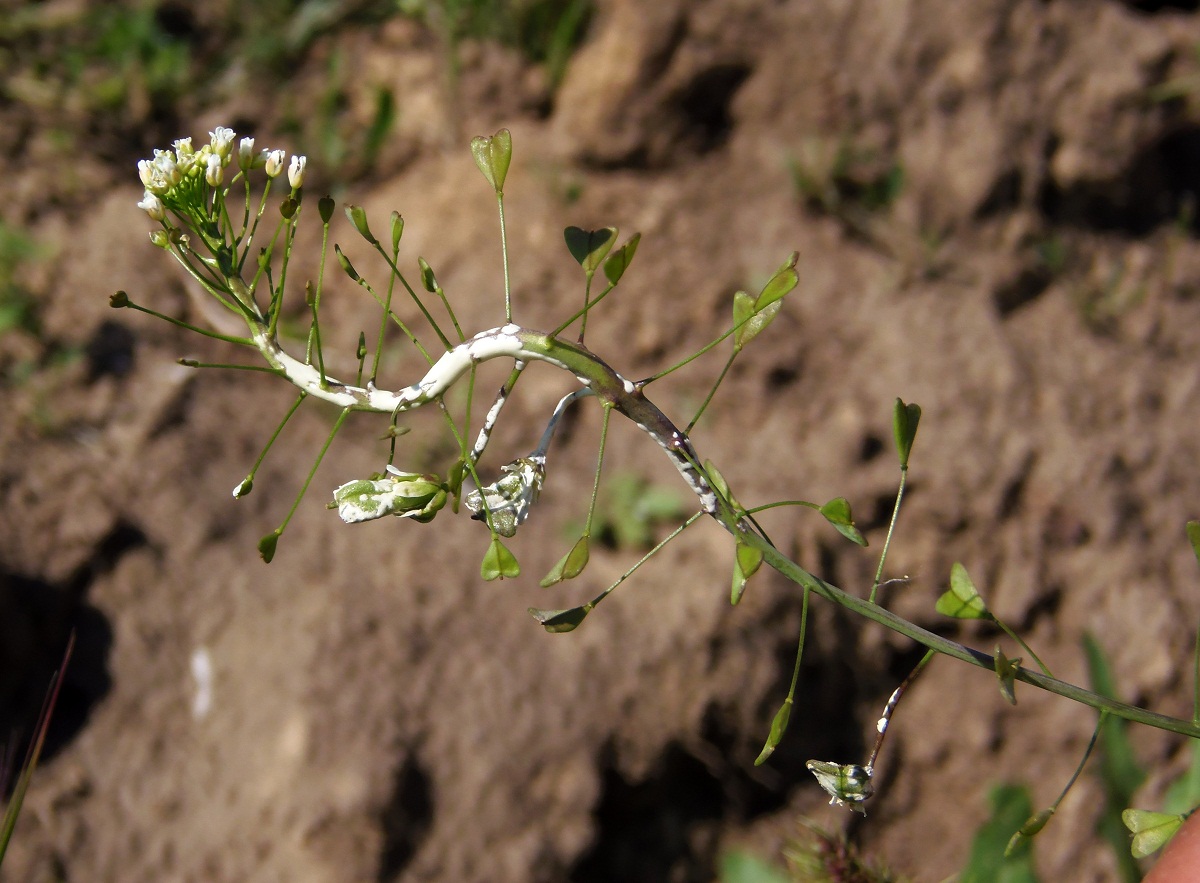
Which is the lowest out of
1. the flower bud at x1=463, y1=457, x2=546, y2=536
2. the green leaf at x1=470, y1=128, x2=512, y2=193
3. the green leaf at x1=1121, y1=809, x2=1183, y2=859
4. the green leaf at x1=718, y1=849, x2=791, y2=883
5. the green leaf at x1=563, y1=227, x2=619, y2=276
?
the green leaf at x1=718, y1=849, x2=791, y2=883

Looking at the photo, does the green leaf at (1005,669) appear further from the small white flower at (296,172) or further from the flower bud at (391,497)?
the small white flower at (296,172)

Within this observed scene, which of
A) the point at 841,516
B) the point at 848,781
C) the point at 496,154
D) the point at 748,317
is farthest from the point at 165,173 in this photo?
the point at 848,781

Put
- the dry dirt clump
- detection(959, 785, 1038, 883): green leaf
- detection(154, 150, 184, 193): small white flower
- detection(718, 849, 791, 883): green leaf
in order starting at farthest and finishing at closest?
→ the dry dirt clump
detection(718, 849, 791, 883): green leaf
detection(959, 785, 1038, 883): green leaf
detection(154, 150, 184, 193): small white flower

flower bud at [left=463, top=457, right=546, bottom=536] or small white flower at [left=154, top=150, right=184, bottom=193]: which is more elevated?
small white flower at [left=154, top=150, right=184, bottom=193]

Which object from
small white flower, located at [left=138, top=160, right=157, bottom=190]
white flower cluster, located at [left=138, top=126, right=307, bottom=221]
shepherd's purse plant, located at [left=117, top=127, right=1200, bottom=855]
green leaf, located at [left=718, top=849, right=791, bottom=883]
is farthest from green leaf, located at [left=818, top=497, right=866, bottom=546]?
green leaf, located at [left=718, top=849, right=791, bottom=883]

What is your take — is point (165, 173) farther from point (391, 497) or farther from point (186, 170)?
point (391, 497)

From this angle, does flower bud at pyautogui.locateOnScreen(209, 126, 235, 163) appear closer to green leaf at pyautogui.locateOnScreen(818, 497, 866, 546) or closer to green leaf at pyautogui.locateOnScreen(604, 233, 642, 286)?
green leaf at pyautogui.locateOnScreen(604, 233, 642, 286)

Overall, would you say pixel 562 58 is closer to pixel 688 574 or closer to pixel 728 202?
pixel 728 202

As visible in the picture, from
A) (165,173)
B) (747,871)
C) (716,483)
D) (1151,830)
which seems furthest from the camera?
(747,871)
